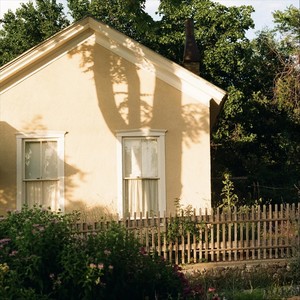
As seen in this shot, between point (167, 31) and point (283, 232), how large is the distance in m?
16.7

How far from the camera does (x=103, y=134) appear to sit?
50.0 ft

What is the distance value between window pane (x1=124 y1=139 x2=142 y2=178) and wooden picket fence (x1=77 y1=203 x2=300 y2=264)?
112 inches

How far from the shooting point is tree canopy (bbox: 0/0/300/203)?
85.4 feet

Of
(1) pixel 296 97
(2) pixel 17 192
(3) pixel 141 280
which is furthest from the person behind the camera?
(1) pixel 296 97

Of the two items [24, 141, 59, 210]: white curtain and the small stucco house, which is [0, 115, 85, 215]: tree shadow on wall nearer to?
the small stucco house

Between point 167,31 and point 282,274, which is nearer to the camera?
point 282,274

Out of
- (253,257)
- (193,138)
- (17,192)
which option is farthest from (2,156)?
(253,257)

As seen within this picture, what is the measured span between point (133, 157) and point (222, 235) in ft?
11.8

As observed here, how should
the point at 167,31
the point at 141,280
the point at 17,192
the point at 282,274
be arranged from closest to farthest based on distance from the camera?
the point at 141,280 → the point at 282,274 → the point at 17,192 → the point at 167,31

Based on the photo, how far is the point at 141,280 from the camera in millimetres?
7359

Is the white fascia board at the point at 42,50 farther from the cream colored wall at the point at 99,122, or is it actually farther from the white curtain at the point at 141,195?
the white curtain at the point at 141,195

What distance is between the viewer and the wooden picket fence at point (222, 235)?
12469mm

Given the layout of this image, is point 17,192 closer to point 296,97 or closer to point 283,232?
point 283,232

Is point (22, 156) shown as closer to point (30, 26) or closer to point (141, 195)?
A: point (141, 195)
